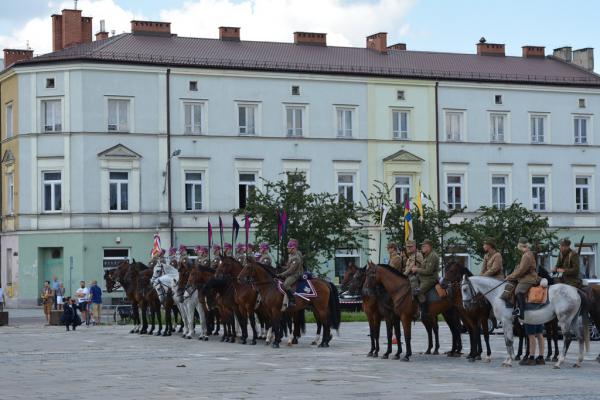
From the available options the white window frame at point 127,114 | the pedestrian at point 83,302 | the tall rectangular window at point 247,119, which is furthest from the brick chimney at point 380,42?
the pedestrian at point 83,302

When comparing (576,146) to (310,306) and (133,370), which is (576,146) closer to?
(310,306)

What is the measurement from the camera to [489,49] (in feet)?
257

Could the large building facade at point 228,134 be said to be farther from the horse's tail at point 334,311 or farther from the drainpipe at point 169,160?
the horse's tail at point 334,311

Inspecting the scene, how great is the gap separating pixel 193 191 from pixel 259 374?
147 feet

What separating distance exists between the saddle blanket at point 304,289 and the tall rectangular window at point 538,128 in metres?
45.8

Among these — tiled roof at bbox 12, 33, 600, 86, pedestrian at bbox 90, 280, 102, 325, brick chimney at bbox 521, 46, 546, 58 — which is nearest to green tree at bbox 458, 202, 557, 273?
tiled roof at bbox 12, 33, 600, 86

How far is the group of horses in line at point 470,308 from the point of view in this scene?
80.7 ft

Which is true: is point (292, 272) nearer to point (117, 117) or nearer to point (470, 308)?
point (470, 308)

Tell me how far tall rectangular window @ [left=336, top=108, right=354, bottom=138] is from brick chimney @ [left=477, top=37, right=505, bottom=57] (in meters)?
12.1

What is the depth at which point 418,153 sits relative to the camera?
236 feet

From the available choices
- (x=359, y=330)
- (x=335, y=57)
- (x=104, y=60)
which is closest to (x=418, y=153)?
(x=335, y=57)

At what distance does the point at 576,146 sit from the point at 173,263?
43.1 metres

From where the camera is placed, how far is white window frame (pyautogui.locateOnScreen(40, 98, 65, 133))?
6538 centimetres

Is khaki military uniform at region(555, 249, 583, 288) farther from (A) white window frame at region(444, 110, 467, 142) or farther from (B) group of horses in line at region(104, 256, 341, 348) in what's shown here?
(A) white window frame at region(444, 110, 467, 142)
